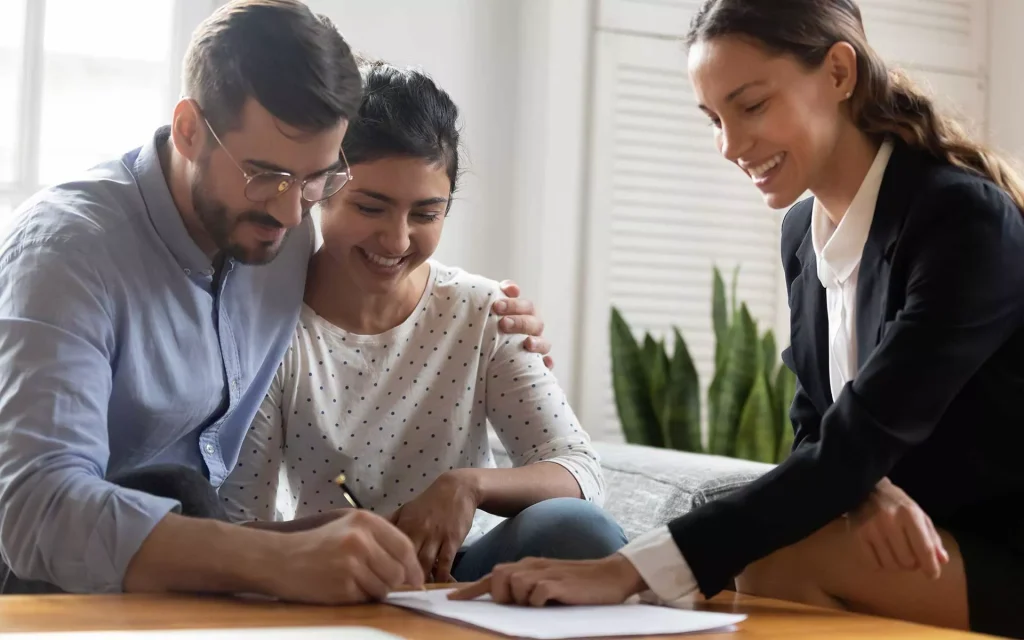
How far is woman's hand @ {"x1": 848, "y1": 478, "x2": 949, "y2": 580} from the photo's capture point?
117 centimetres

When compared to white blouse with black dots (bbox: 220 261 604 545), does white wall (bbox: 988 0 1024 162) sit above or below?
above

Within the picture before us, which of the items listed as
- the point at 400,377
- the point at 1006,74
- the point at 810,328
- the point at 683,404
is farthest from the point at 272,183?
the point at 1006,74

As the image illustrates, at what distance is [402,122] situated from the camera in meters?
1.61

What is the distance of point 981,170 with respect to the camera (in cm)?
142

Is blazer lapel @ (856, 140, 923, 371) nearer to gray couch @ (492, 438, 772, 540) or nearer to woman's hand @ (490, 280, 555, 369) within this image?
gray couch @ (492, 438, 772, 540)

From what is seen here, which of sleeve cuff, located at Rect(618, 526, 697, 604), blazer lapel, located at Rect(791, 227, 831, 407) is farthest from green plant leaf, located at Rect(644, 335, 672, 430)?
sleeve cuff, located at Rect(618, 526, 697, 604)

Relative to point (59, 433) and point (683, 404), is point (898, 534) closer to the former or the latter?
point (59, 433)

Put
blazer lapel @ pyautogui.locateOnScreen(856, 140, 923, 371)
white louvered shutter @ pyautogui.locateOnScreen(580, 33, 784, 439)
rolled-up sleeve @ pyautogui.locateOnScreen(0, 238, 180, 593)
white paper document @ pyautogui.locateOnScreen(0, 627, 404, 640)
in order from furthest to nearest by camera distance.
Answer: white louvered shutter @ pyautogui.locateOnScreen(580, 33, 784, 439)
blazer lapel @ pyautogui.locateOnScreen(856, 140, 923, 371)
rolled-up sleeve @ pyautogui.locateOnScreen(0, 238, 180, 593)
white paper document @ pyautogui.locateOnScreen(0, 627, 404, 640)

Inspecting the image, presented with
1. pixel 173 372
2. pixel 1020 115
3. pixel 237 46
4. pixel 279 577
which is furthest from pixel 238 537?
pixel 1020 115

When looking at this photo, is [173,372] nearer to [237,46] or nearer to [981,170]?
[237,46]

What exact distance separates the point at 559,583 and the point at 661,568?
122mm

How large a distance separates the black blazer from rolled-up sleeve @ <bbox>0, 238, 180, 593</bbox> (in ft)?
1.83

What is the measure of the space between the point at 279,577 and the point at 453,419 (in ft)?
2.11

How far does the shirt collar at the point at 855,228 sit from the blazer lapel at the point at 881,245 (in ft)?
0.05
